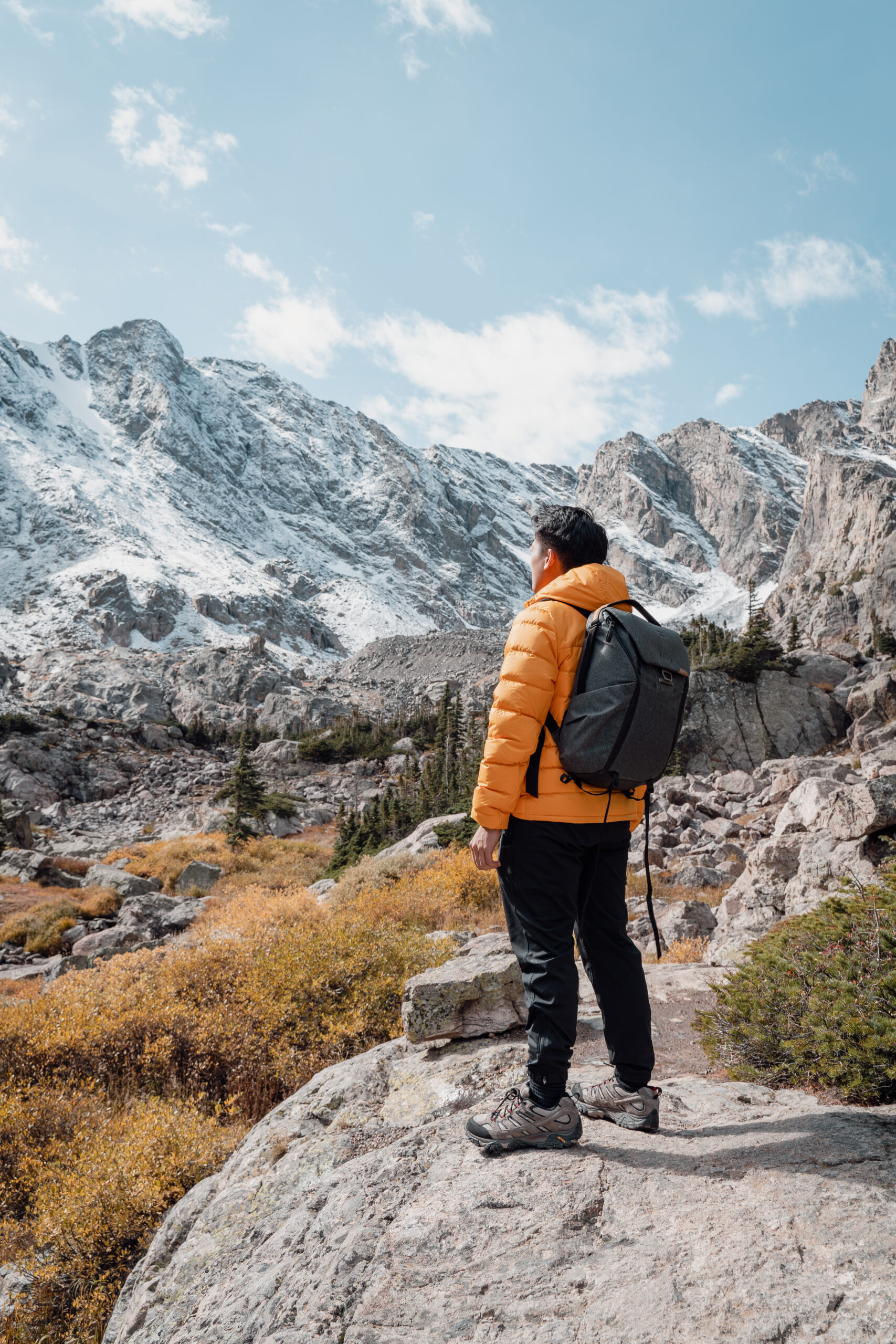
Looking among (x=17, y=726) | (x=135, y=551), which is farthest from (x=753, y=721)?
(x=135, y=551)

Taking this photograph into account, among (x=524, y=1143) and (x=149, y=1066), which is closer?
(x=524, y=1143)

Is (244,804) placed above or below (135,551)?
below

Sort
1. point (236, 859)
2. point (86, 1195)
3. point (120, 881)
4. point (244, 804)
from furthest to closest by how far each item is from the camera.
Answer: point (244, 804) → point (236, 859) → point (120, 881) → point (86, 1195)

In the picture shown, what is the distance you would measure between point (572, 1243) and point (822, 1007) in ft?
5.60

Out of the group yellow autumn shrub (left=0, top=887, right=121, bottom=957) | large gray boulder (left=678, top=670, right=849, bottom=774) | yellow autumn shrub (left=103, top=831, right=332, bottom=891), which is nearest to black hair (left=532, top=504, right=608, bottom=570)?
yellow autumn shrub (left=0, top=887, right=121, bottom=957)

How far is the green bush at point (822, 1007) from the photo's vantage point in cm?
290

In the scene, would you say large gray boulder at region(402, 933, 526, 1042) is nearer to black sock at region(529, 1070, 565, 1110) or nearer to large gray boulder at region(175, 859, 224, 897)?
black sock at region(529, 1070, 565, 1110)

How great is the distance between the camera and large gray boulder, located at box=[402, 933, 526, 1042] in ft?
15.3

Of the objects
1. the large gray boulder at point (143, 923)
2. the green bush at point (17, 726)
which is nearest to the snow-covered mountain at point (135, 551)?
the green bush at point (17, 726)

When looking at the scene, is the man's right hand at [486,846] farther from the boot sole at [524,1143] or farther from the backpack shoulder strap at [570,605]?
the boot sole at [524,1143]

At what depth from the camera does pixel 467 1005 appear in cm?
476

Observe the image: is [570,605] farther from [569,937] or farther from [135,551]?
[135,551]

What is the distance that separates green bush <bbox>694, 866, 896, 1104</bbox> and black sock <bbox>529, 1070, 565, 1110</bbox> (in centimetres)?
126

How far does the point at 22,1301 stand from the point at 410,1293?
10.6 ft
